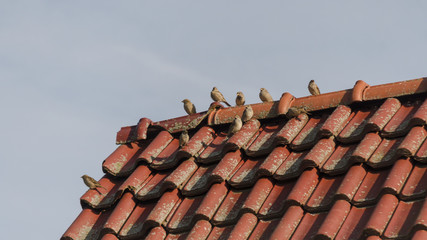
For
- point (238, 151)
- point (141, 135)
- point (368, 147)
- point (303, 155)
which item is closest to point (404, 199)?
point (368, 147)

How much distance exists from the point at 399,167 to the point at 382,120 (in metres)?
0.75

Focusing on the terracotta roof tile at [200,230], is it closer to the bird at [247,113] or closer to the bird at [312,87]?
the bird at [247,113]

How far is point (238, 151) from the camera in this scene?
21.5 ft

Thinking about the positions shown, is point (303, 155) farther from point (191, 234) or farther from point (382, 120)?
point (191, 234)

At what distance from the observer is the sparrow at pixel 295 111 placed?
22.1 feet

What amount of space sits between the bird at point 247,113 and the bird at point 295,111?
0.30 metres

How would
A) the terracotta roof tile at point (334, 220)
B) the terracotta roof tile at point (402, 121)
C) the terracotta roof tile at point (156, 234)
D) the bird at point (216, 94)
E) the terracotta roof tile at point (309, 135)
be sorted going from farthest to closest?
the bird at point (216, 94) < the terracotta roof tile at point (309, 135) < the terracotta roof tile at point (402, 121) < the terracotta roof tile at point (156, 234) < the terracotta roof tile at point (334, 220)

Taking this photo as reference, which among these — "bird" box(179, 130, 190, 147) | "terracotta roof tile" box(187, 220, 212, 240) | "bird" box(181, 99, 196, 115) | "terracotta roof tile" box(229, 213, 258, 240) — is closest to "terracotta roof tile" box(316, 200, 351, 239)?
"terracotta roof tile" box(229, 213, 258, 240)

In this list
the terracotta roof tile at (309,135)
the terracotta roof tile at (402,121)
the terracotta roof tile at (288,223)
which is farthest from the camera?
the terracotta roof tile at (309,135)

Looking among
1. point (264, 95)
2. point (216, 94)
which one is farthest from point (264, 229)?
point (216, 94)

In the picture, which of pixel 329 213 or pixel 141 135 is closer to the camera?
pixel 329 213

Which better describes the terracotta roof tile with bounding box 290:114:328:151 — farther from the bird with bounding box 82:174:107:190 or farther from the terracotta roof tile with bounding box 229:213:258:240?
the bird with bounding box 82:174:107:190

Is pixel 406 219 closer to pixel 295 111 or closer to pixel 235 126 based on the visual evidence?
pixel 295 111

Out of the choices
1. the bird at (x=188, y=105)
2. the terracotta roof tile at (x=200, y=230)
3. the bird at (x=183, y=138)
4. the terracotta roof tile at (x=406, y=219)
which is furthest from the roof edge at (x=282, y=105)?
the bird at (x=188, y=105)
